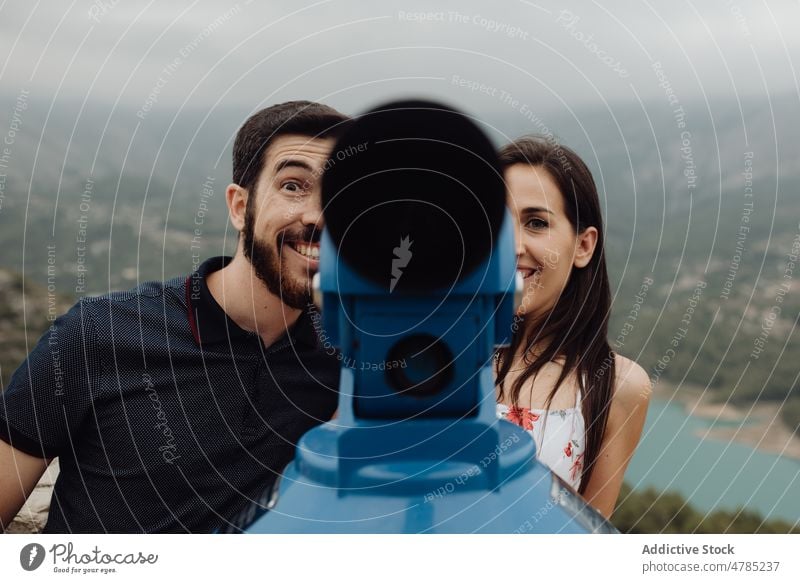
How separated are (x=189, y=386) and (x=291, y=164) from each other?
0.47 metres

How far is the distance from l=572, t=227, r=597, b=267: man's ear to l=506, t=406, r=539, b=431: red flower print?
0.32 metres

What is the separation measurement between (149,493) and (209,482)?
0.12 metres

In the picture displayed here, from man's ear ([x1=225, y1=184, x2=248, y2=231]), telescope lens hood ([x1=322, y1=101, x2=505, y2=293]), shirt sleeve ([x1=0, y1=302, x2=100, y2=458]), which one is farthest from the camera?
man's ear ([x1=225, y1=184, x2=248, y2=231])

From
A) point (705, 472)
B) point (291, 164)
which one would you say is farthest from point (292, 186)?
point (705, 472)

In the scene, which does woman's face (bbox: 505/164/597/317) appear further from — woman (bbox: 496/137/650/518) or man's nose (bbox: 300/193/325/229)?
man's nose (bbox: 300/193/325/229)

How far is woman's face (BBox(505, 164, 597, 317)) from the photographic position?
4.90ft

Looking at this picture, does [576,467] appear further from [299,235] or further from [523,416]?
[299,235]

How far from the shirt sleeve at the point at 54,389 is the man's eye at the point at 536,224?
858mm

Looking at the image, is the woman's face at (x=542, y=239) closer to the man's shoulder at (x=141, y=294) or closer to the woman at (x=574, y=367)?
the woman at (x=574, y=367)

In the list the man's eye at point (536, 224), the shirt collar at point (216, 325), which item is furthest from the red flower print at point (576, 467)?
the shirt collar at point (216, 325)

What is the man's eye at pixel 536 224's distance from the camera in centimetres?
151

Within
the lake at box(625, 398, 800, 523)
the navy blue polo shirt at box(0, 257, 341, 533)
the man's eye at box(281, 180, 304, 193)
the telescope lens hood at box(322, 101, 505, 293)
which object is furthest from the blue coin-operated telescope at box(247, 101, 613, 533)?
the lake at box(625, 398, 800, 523)

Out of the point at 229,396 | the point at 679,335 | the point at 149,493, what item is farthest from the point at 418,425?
the point at 679,335
